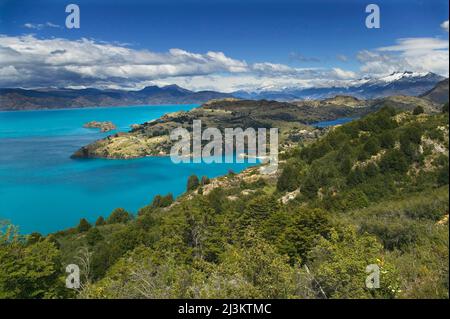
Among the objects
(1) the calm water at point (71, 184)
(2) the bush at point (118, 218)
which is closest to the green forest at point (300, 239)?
(2) the bush at point (118, 218)

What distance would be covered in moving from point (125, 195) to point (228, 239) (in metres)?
82.6

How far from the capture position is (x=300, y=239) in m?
28.0

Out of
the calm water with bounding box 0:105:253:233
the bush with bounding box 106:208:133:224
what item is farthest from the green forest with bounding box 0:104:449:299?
the calm water with bounding box 0:105:253:233

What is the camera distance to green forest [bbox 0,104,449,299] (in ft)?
40.5

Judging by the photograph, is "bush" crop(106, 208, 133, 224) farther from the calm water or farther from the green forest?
the calm water

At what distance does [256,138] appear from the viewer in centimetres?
19775

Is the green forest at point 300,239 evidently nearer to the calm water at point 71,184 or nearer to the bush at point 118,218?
the bush at point 118,218

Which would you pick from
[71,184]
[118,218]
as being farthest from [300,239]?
[71,184]

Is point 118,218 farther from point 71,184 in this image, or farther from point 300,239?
point 71,184

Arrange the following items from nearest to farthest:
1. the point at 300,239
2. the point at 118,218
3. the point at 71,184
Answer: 1. the point at 300,239
2. the point at 118,218
3. the point at 71,184

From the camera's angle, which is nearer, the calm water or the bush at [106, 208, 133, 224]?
the bush at [106, 208, 133, 224]

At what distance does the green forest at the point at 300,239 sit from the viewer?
12359 millimetres
